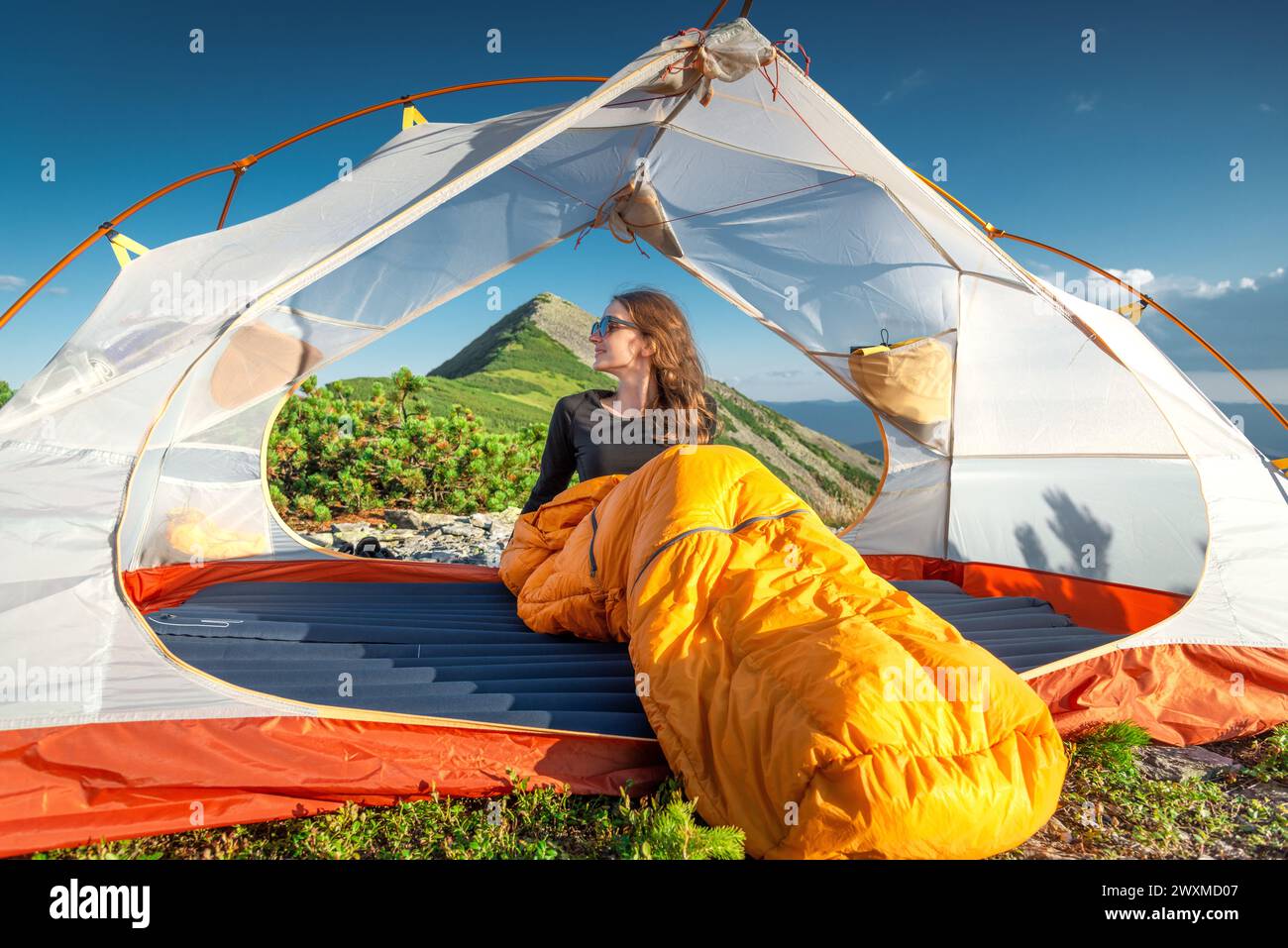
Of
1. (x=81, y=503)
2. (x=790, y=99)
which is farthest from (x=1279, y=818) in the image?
(x=81, y=503)

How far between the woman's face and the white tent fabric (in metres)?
0.82

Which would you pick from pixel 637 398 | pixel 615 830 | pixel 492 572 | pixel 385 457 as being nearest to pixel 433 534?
pixel 385 457

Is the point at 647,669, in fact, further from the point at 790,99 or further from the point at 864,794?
the point at 790,99

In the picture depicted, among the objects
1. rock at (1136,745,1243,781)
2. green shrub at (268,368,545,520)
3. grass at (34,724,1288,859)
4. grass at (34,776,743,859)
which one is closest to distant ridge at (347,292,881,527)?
green shrub at (268,368,545,520)

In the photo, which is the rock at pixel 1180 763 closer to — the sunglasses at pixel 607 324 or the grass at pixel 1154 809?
the grass at pixel 1154 809

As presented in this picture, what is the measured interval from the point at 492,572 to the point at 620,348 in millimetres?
1309

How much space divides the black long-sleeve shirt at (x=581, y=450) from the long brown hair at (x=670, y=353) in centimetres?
9

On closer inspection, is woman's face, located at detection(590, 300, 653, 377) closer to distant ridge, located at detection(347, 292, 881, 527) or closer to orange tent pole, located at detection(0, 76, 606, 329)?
orange tent pole, located at detection(0, 76, 606, 329)

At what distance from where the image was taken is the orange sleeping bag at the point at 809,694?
1512mm

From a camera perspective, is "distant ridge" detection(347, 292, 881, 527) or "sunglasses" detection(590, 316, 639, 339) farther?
"distant ridge" detection(347, 292, 881, 527)

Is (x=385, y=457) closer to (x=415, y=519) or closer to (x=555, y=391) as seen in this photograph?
(x=415, y=519)

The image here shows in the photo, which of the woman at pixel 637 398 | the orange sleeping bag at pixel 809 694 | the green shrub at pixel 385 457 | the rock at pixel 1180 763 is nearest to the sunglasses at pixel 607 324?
the woman at pixel 637 398

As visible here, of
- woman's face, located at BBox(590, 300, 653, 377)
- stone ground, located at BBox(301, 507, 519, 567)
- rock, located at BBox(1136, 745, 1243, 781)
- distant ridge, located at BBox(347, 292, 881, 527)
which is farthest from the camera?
distant ridge, located at BBox(347, 292, 881, 527)

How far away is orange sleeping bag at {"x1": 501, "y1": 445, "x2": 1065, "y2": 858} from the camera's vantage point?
4.96ft
